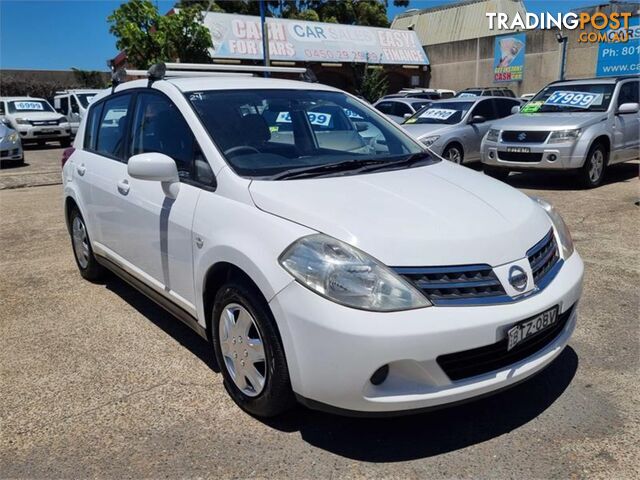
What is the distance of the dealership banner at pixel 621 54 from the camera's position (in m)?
26.4

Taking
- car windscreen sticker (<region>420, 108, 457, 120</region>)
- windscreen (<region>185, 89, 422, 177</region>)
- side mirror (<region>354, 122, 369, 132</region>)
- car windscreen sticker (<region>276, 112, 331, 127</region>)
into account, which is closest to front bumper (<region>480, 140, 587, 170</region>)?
car windscreen sticker (<region>420, 108, 457, 120</region>)

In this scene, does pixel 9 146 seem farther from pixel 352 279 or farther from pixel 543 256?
pixel 543 256

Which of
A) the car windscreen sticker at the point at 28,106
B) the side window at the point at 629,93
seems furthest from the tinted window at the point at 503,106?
the car windscreen sticker at the point at 28,106

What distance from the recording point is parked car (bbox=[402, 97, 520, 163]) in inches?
411

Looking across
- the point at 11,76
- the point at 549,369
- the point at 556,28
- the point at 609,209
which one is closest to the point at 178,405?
the point at 549,369

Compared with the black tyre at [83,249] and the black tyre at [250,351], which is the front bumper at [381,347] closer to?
the black tyre at [250,351]

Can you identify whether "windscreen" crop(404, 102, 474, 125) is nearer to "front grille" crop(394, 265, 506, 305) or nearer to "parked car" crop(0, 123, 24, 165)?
"front grille" crop(394, 265, 506, 305)

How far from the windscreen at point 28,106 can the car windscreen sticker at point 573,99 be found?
1750 cm

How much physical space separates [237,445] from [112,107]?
9.68 feet

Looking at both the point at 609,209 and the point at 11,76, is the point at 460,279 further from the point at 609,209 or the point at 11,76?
the point at 11,76

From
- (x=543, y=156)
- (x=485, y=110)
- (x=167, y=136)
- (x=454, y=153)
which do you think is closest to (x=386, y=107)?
(x=485, y=110)

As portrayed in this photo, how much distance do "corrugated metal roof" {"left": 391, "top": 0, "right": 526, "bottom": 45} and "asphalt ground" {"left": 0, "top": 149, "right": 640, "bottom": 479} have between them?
1314 inches

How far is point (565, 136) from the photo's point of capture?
8609mm

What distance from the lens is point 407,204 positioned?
109 inches
